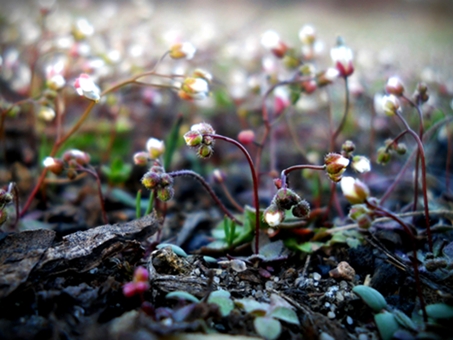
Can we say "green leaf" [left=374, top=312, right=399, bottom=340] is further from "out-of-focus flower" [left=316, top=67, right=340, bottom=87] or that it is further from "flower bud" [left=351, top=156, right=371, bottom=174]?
"out-of-focus flower" [left=316, top=67, right=340, bottom=87]

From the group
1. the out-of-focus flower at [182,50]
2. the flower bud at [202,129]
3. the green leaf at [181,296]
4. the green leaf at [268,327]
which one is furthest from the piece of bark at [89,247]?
the out-of-focus flower at [182,50]

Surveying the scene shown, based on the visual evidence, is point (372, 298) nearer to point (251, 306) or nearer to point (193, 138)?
point (251, 306)

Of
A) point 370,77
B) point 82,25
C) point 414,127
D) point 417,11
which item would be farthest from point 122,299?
point 417,11

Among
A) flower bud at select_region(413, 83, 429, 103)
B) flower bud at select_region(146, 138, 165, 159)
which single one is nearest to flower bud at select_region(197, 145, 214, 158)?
flower bud at select_region(146, 138, 165, 159)

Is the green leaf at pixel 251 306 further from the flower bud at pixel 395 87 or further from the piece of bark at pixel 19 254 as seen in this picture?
the flower bud at pixel 395 87

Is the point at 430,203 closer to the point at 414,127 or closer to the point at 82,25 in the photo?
the point at 414,127

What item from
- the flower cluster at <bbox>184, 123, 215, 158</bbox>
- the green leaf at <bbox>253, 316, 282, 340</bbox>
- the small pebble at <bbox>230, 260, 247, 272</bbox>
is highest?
the flower cluster at <bbox>184, 123, 215, 158</bbox>
